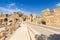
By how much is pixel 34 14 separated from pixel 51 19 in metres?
52.0

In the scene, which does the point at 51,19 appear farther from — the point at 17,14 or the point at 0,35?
the point at 17,14

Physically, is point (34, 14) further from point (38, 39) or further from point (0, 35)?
point (38, 39)

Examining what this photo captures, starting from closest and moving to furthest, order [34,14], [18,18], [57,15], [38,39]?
[38,39]
[57,15]
[34,14]
[18,18]

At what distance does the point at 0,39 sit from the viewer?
10344 mm

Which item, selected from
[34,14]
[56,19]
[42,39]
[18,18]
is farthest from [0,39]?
[18,18]

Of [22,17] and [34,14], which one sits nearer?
[34,14]

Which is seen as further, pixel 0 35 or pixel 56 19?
pixel 56 19

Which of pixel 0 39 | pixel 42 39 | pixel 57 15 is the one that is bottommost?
pixel 0 39

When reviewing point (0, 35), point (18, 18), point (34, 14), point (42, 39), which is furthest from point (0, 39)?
point (18, 18)

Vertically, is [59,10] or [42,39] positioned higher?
[59,10]

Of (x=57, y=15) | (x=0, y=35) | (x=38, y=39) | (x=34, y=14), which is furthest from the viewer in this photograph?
(x=34, y=14)

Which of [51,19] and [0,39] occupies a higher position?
[51,19]

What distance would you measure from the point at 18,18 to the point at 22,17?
3704mm

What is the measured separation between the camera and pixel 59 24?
52.9ft
